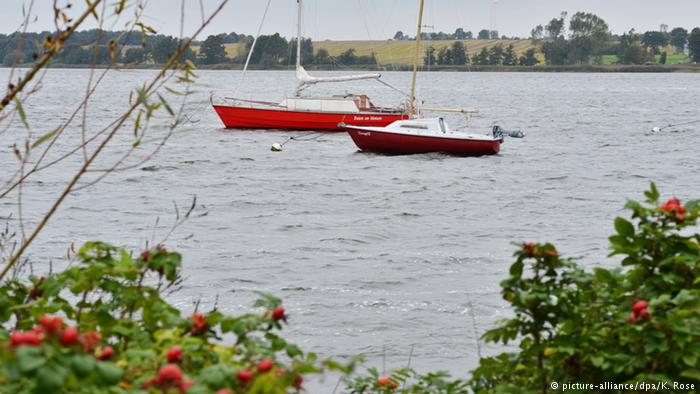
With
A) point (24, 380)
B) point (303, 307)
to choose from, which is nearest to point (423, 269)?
point (303, 307)

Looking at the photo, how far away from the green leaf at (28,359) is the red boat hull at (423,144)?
3338 centimetres

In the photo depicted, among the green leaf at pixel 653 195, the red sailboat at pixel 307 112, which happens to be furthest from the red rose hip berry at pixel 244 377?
the red sailboat at pixel 307 112

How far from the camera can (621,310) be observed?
4.71m

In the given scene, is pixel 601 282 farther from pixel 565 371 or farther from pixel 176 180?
pixel 176 180

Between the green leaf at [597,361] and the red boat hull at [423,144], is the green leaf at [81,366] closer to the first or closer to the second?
the green leaf at [597,361]

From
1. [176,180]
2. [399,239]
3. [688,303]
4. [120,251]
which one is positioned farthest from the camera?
[176,180]

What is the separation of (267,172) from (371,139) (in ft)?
14.0

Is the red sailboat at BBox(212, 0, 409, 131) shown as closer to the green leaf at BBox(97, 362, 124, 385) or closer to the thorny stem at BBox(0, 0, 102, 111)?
the thorny stem at BBox(0, 0, 102, 111)

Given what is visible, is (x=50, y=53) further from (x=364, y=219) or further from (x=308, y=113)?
(x=308, y=113)

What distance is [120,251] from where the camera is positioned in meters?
4.21

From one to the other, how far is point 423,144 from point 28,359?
33771mm

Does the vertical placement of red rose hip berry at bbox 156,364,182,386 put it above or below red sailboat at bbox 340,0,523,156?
above

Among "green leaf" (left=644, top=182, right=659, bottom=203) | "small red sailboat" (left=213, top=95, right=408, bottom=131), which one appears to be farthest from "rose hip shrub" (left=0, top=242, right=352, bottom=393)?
"small red sailboat" (left=213, top=95, right=408, bottom=131)

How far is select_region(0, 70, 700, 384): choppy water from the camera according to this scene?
13.2 m
